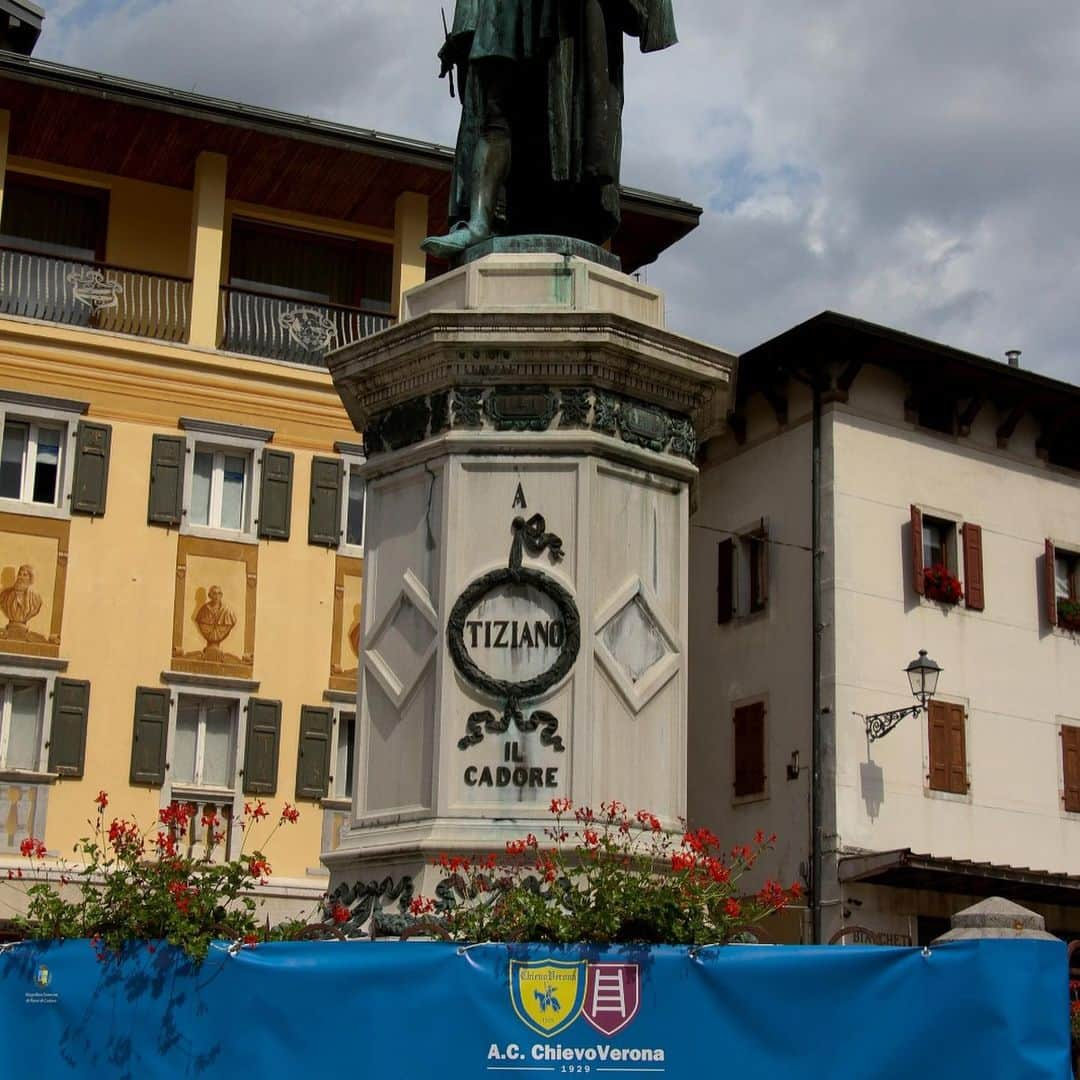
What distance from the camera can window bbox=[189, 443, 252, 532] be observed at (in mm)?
27016

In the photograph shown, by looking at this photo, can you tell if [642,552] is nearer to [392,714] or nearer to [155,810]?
[392,714]

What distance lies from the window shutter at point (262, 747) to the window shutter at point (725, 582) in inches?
340

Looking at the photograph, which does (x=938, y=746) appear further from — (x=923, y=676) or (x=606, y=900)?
(x=606, y=900)

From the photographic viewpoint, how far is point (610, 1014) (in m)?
6.32

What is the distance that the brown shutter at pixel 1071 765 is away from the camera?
31.2 metres

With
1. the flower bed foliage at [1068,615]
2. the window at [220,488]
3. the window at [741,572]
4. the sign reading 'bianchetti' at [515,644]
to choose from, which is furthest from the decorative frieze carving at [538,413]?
the flower bed foliage at [1068,615]

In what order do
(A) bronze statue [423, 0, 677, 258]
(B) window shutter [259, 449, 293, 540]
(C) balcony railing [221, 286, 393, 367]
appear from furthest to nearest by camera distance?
(C) balcony railing [221, 286, 393, 367], (B) window shutter [259, 449, 293, 540], (A) bronze statue [423, 0, 677, 258]

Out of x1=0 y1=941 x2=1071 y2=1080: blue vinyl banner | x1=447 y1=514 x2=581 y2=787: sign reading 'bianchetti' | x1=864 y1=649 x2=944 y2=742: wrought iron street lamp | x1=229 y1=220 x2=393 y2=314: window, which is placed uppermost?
x1=229 y1=220 x2=393 y2=314: window

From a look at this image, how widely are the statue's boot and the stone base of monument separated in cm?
36

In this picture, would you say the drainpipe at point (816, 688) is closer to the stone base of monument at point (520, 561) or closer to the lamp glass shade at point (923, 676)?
the lamp glass shade at point (923, 676)

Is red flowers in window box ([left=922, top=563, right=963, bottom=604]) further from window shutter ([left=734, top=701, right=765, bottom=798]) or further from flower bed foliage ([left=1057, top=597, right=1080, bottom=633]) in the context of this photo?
window shutter ([left=734, top=701, right=765, bottom=798])

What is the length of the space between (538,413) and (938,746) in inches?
888

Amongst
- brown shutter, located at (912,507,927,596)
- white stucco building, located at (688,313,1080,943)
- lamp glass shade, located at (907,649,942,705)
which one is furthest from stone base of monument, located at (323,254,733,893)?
brown shutter, located at (912,507,927,596)

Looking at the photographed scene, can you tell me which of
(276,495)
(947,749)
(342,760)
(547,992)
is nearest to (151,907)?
(547,992)
